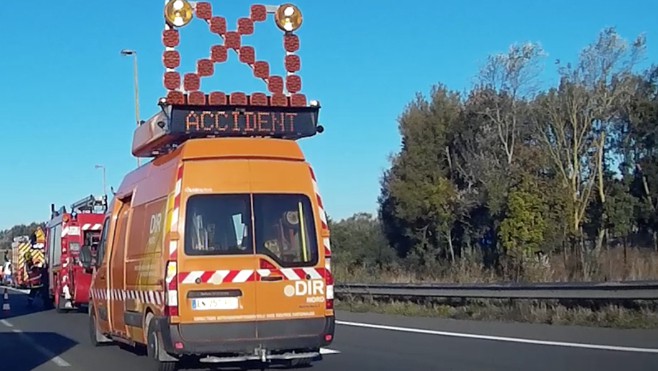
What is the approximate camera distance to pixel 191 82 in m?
15.5

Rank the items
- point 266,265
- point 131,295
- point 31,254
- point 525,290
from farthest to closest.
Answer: point 31,254, point 525,290, point 131,295, point 266,265

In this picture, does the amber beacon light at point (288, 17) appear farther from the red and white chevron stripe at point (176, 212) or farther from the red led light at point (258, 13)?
the red and white chevron stripe at point (176, 212)

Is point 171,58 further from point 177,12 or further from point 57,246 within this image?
point 57,246

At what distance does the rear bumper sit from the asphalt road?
1.39 m

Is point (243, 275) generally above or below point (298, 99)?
below

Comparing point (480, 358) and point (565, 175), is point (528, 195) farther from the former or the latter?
point (480, 358)

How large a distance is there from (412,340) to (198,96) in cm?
596

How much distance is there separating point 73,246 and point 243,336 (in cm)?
1778

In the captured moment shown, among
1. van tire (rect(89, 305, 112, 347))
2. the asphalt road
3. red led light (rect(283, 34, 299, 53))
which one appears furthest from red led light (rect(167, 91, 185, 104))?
van tire (rect(89, 305, 112, 347))

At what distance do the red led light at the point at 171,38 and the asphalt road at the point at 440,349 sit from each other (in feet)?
17.0

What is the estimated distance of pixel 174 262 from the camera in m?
11.1

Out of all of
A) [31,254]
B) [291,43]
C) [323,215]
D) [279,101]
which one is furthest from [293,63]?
[31,254]

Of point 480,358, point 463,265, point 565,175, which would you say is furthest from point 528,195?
point 480,358

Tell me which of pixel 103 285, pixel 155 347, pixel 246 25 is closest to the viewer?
pixel 155 347
